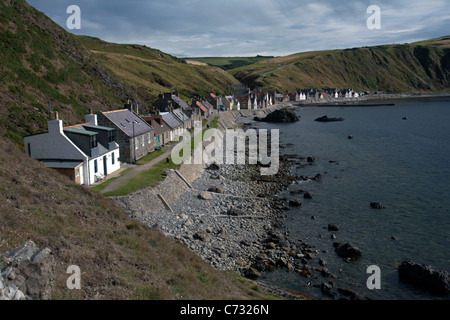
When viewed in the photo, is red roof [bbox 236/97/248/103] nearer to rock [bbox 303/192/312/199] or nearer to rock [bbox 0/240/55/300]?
rock [bbox 303/192/312/199]

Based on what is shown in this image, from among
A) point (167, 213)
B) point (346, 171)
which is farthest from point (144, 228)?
point (346, 171)

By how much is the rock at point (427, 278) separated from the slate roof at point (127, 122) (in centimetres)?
3255

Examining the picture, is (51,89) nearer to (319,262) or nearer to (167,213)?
(167,213)

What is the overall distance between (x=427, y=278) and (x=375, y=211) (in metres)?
14.4

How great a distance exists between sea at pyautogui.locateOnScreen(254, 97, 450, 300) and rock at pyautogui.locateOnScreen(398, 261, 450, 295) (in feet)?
2.11

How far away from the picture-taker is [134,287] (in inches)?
536

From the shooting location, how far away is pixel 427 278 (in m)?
24.8

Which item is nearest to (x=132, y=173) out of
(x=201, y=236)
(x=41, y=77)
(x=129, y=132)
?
(x=129, y=132)
